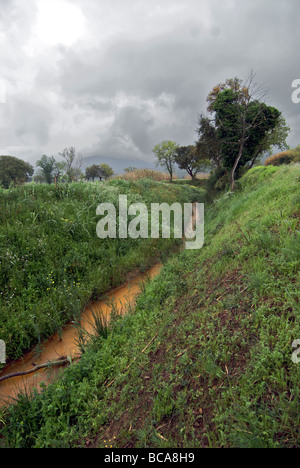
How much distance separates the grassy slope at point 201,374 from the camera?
1562 mm

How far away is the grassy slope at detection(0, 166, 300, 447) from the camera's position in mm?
1562

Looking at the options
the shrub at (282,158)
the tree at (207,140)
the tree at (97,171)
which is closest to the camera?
the shrub at (282,158)

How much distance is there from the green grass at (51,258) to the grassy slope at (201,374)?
4.59 feet

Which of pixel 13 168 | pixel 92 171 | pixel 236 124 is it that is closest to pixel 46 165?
pixel 13 168

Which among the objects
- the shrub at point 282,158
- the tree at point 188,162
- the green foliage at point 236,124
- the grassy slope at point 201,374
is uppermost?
the tree at point 188,162

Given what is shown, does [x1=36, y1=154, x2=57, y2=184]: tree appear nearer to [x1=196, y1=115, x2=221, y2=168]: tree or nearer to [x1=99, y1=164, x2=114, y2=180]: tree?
[x1=196, y1=115, x2=221, y2=168]: tree

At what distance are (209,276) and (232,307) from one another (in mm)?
1202

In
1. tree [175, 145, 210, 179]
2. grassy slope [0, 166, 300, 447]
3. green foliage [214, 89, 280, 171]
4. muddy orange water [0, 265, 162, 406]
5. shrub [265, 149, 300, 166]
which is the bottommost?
muddy orange water [0, 265, 162, 406]

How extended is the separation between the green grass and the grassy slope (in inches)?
55.1

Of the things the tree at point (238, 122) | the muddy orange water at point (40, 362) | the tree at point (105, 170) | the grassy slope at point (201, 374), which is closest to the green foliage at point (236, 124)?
the tree at point (238, 122)

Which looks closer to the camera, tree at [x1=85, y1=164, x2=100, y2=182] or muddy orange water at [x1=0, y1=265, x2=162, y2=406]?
muddy orange water at [x1=0, y1=265, x2=162, y2=406]

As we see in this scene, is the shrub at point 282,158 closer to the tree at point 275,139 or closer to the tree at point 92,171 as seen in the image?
the tree at point 275,139

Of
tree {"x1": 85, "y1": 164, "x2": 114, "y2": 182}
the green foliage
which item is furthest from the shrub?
tree {"x1": 85, "y1": 164, "x2": 114, "y2": 182}
